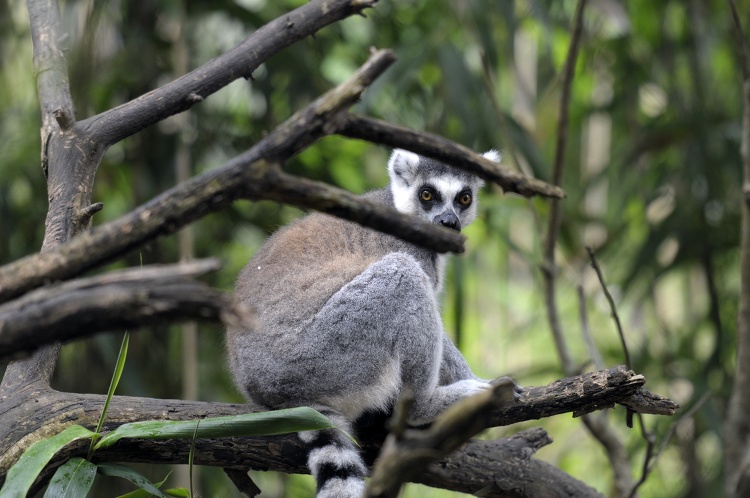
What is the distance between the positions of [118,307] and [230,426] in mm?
1350

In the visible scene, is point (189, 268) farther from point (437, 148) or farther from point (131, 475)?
point (131, 475)

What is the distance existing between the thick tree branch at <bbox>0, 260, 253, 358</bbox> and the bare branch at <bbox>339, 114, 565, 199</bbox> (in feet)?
2.06


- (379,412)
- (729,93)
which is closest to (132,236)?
(379,412)

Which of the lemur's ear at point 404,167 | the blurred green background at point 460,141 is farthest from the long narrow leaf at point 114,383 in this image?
the blurred green background at point 460,141

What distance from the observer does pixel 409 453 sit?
4.97 ft

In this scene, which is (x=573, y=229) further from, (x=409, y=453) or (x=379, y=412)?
(x=409, y=453)

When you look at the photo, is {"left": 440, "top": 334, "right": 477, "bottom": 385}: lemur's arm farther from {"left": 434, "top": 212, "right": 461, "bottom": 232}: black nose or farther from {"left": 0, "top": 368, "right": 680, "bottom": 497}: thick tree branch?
{"left": 434, "top": 212, "right": 461, "bottom": 232}: black nose

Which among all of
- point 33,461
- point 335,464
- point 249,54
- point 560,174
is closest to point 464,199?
point 560,174

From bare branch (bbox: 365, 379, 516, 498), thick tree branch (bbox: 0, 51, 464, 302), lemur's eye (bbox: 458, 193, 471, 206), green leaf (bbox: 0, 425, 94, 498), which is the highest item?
thick tree branch (bbox: 0, 51, 464, 302)

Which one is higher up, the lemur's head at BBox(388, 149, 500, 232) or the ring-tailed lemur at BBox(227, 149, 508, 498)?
the lemur's head at BBox(388, 149, 500, 232)

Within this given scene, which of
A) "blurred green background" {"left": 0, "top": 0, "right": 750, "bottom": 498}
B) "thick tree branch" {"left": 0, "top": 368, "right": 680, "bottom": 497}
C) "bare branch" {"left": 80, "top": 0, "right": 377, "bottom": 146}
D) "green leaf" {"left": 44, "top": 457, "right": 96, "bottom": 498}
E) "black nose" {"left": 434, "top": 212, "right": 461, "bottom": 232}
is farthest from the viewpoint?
"blurred green background" {"left": 0, "top": 0, "right": 750, "bottom": 498}

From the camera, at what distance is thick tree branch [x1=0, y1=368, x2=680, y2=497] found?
2.71m

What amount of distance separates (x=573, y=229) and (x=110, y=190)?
3753mm

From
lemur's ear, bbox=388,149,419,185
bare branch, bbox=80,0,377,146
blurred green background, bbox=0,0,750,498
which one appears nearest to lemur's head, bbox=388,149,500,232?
lemur's ear, bbox=388,149,419,185
